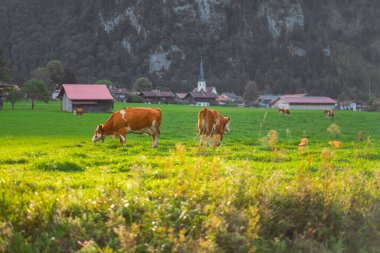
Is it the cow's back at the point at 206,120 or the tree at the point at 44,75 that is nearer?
the cow's back at the point at 206,120

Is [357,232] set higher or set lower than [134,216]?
lower

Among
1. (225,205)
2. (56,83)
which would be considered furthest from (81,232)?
(56,83)

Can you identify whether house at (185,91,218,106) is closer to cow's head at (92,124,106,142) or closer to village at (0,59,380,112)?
village at (0,59,380,112)

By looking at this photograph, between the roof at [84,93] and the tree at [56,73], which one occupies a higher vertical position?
the tree at [56,73]

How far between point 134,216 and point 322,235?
9.14 ft

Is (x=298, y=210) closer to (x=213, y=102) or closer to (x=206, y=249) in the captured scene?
(x=206, y=249)

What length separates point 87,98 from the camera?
61.4m

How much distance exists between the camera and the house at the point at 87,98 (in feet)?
201

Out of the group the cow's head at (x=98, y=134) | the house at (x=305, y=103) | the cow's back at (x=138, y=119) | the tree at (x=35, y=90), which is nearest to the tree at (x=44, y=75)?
the tree at (x=35, y=90)

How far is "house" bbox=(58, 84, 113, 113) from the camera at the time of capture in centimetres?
6125

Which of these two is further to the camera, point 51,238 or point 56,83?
point 56,83

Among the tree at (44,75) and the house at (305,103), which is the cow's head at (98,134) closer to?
the tree at (44,75)

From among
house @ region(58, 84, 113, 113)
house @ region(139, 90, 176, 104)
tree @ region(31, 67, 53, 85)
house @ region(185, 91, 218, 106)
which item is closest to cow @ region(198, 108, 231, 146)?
house @ region(58, 84, 113, 113)

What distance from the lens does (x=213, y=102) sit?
148 metres
